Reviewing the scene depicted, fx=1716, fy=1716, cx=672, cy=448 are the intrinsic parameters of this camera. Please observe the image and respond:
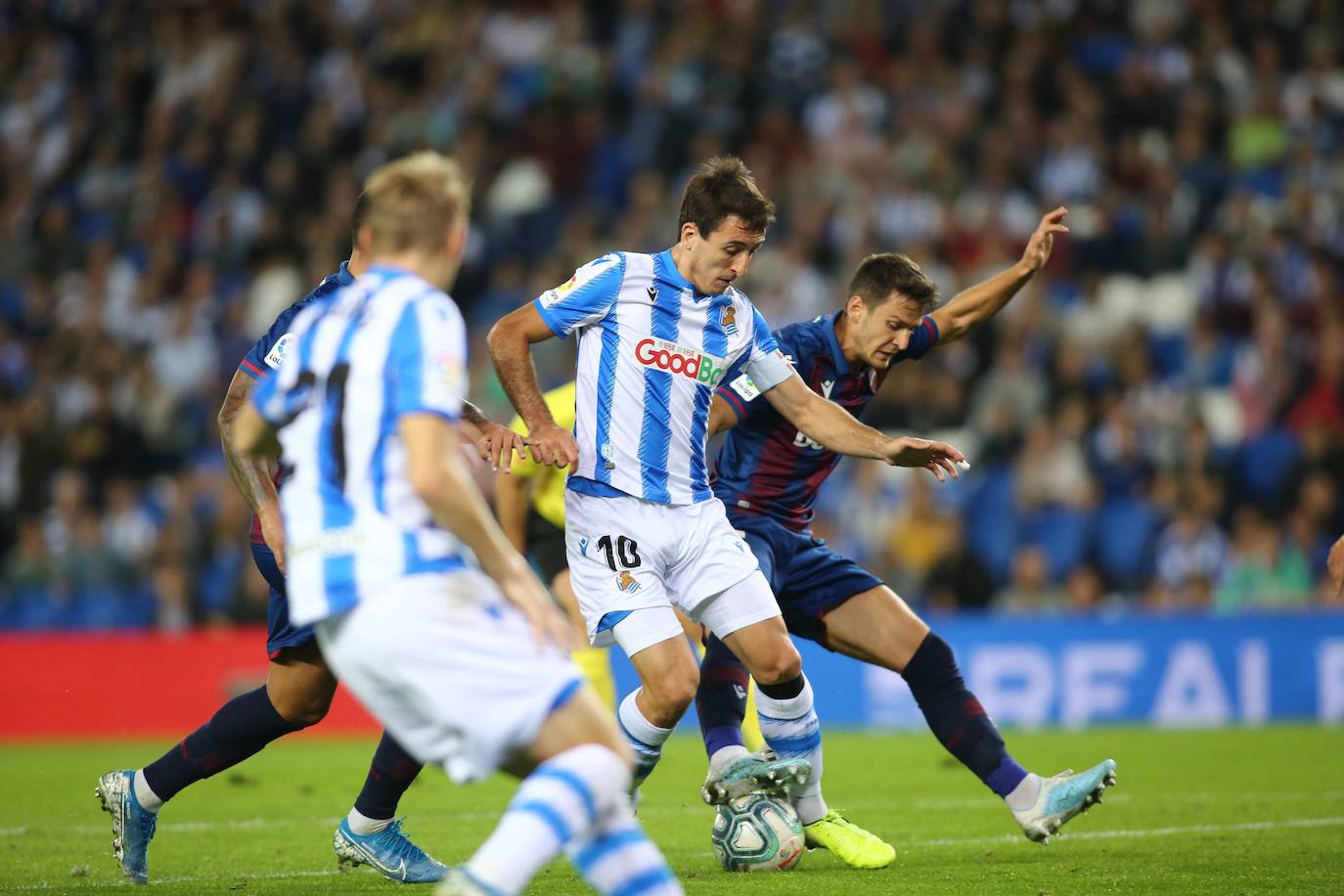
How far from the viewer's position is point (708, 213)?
250 inches

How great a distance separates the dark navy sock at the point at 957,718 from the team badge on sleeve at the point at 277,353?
109 inches

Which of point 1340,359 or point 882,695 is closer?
point 882,695

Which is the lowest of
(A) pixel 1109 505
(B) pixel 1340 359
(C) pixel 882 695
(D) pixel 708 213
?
(C) pixel 882 695

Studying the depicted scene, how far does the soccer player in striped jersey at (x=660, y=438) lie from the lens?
6297 mm

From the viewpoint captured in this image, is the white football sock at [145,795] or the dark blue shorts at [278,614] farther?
the white football sock at [145,795]

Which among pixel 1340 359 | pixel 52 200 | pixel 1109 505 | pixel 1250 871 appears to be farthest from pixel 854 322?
pixel 52 200

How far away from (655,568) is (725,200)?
138 centimetres

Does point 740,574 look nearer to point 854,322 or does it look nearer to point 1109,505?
point 854,322

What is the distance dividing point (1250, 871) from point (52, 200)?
16.6 metres

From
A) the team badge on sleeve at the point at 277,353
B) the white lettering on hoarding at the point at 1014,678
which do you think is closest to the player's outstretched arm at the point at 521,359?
the team badge on sleeve at the point at 277,353

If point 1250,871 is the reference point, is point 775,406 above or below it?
above

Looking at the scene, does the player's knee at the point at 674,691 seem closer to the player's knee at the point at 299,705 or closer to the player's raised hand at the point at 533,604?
the player's knee at the point at 299,705

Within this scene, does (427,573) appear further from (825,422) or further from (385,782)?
(825,422)

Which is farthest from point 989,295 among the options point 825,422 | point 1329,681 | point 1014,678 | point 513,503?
point 1329,681
